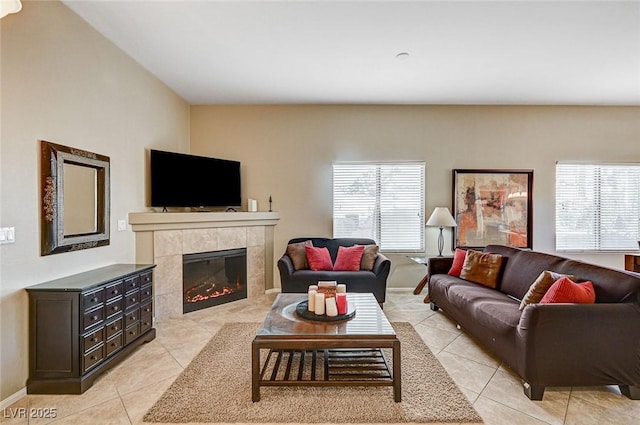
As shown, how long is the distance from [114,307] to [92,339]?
316 millimetres

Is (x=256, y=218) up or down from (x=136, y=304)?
up

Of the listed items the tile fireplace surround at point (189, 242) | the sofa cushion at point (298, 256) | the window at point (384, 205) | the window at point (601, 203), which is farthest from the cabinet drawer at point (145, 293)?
the window at point (601, 203)

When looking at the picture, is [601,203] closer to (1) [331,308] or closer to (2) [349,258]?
(2) [349,258]

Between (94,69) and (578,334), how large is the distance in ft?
15.0

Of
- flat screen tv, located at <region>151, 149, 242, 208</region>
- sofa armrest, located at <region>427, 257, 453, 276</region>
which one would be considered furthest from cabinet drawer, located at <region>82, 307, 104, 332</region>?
sofa armrest, located at <region>427, 257, 453, 276</region>

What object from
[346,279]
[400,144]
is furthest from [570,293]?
[400,144]

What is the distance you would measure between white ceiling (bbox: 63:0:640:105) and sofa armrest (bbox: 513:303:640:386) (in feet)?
7.95

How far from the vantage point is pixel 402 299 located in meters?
4.81

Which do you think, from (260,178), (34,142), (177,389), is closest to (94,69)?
(34,142)

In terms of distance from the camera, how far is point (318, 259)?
15.0 feet

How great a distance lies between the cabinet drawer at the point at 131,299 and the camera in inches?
115

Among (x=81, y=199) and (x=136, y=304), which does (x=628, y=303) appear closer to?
(x=136, y=304)

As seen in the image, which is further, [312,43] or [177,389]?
[312,43]

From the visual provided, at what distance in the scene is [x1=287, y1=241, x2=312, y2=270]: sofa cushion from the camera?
180 inches
